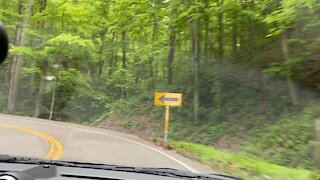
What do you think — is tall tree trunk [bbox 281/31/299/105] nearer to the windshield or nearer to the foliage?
the windshield

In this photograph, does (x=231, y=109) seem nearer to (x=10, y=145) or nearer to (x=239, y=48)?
(x=239, y=48)

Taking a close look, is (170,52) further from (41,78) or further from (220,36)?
(41,78)

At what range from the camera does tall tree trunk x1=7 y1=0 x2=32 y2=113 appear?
80.7 feet

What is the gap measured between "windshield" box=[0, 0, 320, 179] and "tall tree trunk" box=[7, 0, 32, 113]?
76 mm

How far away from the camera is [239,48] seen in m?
21.2

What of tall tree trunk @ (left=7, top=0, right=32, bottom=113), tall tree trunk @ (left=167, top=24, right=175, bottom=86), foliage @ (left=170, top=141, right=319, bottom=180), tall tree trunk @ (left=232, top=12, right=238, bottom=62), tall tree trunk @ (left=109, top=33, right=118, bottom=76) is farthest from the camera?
tall tree trunk @ (left=109, top=33, right=118, bottom=76)

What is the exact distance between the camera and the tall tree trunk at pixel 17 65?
2460 cm

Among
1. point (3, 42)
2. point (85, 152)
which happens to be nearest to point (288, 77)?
point (85, 152)

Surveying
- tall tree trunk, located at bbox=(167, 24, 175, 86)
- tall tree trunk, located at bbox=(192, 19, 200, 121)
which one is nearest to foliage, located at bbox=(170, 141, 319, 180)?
tall tree trunk, located at bbox=(192, 19, 200, 121)

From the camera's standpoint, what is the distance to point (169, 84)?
24.0 meters

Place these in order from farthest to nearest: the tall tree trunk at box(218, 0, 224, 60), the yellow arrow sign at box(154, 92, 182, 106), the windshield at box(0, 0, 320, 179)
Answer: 1. the tall tree trunk at box(218, 0, 224, 60)
2. the yellow arrow sign at box(154, 92, 182, 106)
3. the windshield at box(0, 0, 320, 179)

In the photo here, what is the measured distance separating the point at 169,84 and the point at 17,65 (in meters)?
9.70

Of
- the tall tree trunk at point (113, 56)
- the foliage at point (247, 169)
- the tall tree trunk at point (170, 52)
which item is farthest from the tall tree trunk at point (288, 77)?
the tall tree trunk at point (113, 56)

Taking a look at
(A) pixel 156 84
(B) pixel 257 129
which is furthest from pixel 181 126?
(A) pixel 156 84
